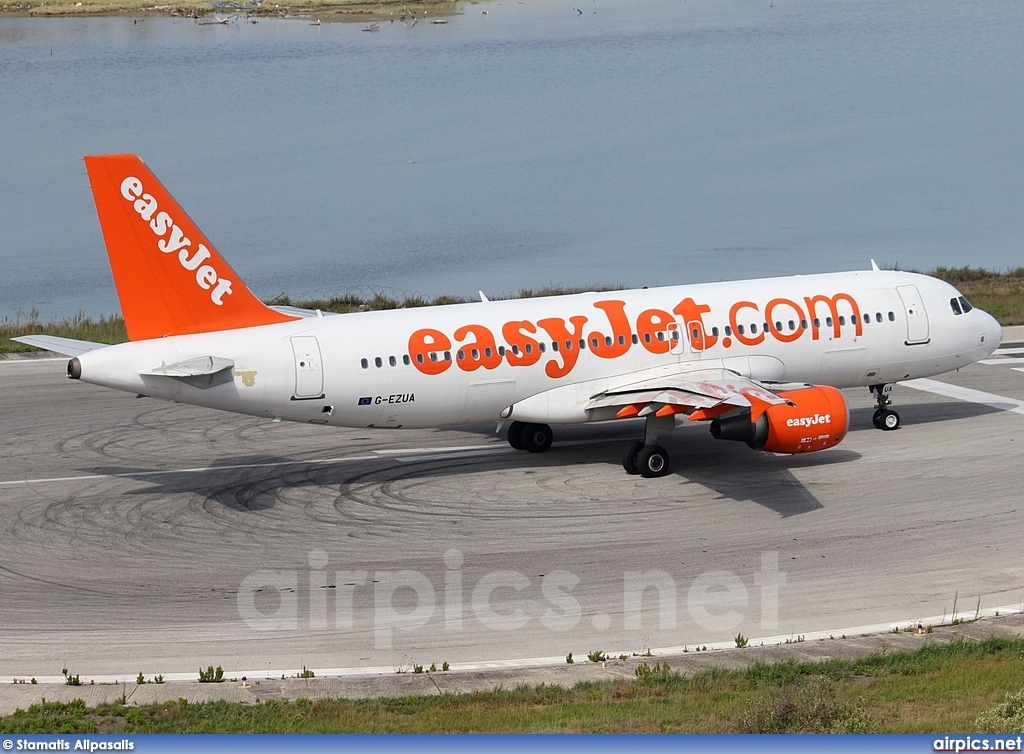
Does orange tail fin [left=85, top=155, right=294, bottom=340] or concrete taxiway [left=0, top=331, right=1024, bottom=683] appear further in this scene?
orange tail fin [left=85, top=155, right=294, bottom=340]

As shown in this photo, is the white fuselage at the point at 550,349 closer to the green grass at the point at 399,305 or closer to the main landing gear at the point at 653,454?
the main landing gear at the point at 653,454

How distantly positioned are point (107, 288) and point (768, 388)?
149ft

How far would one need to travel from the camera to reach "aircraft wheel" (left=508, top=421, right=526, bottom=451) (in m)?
36.0

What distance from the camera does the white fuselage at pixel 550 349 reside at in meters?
30.7

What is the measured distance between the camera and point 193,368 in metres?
29.7

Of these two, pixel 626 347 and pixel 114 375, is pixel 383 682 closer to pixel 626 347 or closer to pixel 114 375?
pixel 114 375

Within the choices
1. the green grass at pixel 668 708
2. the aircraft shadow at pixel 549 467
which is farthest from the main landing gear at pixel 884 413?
the green grass at pixel 668 708

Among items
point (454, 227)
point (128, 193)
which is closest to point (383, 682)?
point (128, 193)

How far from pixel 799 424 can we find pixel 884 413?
816 cm

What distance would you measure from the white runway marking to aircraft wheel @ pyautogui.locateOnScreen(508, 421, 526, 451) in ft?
46.3

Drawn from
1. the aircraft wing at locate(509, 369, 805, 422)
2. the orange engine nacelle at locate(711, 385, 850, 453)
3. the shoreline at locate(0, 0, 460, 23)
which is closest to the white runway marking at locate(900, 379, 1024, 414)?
the aircraft wing at locate(509, 369, 805, 422)

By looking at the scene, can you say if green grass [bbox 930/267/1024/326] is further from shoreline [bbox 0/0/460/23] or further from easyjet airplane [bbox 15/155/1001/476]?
shoreline [bbox 0/0/460/23]

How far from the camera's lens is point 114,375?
29391 millimetres

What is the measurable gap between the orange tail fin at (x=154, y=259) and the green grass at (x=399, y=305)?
19388 mm
